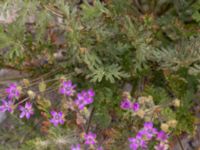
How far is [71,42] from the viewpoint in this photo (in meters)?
1.54

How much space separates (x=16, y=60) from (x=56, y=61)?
0.18 metres

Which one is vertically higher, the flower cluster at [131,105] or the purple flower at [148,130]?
the flower cluster at [131,105]

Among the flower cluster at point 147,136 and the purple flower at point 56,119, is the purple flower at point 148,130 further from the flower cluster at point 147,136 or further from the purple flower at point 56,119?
the purple flower at point 56,119

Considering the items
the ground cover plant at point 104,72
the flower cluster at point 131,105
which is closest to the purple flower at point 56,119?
the ground cover plant at point 104,72

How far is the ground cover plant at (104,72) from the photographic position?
4.86ft

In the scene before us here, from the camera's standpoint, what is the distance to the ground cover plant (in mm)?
1482

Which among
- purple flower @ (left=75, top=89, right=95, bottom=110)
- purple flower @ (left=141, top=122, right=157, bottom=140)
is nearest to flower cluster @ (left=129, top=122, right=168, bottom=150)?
purple flower @ (left=141, top=122, right=157, bottom=140)

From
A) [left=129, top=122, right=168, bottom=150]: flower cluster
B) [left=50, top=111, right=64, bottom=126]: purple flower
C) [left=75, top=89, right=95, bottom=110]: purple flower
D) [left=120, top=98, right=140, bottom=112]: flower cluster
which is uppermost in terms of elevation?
[left=75, top=89, right=95, bottom=110]: purple flower

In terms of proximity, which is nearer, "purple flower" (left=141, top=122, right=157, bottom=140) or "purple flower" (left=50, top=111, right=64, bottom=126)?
"purple flower" (left=141, top=122, right=157, bottom=140)

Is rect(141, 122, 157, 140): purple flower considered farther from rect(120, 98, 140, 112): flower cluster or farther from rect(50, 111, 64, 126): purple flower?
rect(50, 111, 64, 126): purple flower

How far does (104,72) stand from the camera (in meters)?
1.64

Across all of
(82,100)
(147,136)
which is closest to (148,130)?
(147,136)

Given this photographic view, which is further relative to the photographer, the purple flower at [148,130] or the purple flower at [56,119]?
the purple flower at [56,119]

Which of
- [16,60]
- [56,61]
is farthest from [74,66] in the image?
[16,60]
